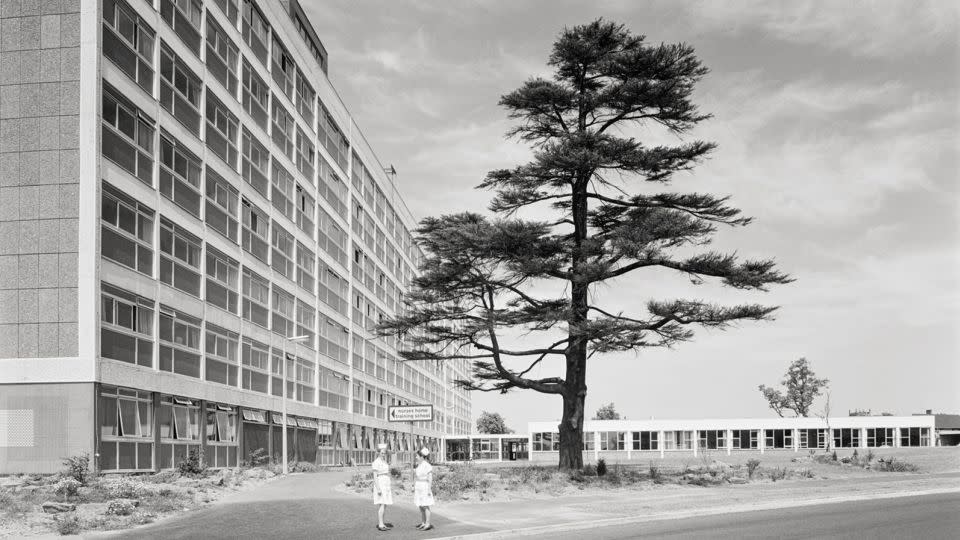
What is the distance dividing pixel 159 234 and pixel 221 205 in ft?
24.8

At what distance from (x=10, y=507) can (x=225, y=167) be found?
25717mm

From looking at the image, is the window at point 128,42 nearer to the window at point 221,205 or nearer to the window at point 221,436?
the window at point 221,205

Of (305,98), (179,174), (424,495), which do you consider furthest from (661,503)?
(305,98)

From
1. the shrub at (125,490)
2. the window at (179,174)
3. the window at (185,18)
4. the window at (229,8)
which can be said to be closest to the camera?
the shrub at (125,490)

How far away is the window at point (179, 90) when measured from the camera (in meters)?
37.4

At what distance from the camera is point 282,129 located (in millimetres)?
54094

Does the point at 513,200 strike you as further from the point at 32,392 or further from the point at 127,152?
the point at 32,392

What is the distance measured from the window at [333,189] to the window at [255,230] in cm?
1229

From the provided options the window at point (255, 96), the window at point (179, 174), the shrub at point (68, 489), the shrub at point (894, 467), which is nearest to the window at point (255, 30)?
the window at point (255, 96)

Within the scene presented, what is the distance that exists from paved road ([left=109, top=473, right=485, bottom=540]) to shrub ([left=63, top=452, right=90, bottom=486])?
3.92 meters

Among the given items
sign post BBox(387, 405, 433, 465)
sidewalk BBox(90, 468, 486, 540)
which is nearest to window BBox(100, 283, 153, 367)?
sidewalk BBox(90, 468, 486, 540)

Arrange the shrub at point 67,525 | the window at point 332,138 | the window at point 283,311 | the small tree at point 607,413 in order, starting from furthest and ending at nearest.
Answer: the small tree at point 607,413 → the window at point 332,138 → the window at point 283,311 → the shrub at point 67,525

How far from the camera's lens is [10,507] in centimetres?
2006

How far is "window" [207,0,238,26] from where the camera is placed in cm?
4467
